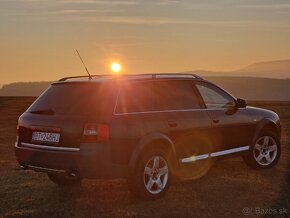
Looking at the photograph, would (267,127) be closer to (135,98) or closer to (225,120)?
(225,120)

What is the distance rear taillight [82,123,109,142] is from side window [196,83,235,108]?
82.6 inches

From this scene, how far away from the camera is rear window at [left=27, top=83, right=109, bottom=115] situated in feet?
21.2

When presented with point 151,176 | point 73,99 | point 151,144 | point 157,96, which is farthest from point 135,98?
point 151,176

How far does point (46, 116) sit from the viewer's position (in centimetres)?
671

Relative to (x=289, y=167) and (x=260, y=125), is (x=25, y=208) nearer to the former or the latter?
(x=260, y=125)

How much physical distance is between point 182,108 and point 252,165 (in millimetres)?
2271

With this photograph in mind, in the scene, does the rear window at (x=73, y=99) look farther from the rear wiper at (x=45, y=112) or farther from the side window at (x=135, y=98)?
the side window at (x=135, y=98)

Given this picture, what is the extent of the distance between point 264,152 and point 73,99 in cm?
396

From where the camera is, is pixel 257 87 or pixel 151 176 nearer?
pixel 151 176

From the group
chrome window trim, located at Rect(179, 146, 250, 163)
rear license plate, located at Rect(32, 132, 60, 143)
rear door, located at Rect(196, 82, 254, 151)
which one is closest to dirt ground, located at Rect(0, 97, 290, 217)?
chrome window trim, located at Rect(179, 146, 250, 163)

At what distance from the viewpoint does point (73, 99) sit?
21.9ft

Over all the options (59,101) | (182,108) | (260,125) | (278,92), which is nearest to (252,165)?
(260,125)

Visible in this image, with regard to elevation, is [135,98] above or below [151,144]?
above

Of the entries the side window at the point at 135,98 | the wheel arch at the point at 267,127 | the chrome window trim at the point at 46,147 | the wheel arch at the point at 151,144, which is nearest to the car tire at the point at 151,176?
the wheel arch at the point at 151,144
